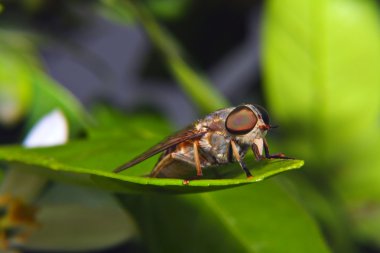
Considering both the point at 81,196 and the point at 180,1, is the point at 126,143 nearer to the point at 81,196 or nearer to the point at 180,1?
the point at 81,196

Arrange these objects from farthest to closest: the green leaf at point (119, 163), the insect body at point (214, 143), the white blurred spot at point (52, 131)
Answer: the white blurred spot at point (52, 131) < the insect body at point (214, 143) < the green leaf at point (119, 163)

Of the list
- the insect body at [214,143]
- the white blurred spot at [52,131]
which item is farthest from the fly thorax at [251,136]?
the white blurred spot at [52,131]

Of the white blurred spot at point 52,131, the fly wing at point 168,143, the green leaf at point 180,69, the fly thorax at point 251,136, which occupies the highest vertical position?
the green leaf at point 180,69

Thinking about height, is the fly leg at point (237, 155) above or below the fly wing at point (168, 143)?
below

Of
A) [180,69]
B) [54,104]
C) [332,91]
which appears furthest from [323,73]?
[54,104]

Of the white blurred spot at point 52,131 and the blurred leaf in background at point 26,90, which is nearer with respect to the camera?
the white blurred spot at point 52,131

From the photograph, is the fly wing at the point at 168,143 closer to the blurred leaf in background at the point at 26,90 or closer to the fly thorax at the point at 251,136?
the fly thorax at the point at 251,136

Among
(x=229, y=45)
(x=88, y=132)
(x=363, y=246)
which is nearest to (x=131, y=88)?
(x=229, y=45)
